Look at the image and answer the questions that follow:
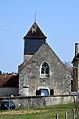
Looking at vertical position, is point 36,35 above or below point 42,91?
above

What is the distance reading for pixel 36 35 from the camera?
7356 cm

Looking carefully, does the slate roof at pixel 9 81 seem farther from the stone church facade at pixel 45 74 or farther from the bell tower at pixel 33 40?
the bell tower at pixel 33 40

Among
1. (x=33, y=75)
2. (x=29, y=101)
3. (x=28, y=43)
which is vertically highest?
(x=28, y=43)

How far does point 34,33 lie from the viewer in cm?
7362

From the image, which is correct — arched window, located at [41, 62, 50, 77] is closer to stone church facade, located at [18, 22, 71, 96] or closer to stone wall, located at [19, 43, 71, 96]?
stone church facade, located at [18, 22, 71, 96]

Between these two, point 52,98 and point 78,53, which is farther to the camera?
point 78,53

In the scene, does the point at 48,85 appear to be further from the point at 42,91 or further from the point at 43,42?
the point at 43,42

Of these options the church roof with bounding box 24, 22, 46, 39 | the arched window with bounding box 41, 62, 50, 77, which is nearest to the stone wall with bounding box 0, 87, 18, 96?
the arched window with bounding box 41, 62, 50, 77

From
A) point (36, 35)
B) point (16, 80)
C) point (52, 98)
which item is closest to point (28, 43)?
point (36, 35)

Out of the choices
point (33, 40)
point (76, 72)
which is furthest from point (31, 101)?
point (33, 40)

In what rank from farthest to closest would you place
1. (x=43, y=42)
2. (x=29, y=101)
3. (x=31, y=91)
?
(x=43, y=42) < (x=31, y=91) < (x=29, y=101)

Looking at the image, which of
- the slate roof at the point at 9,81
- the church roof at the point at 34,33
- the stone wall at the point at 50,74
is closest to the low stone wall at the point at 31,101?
the stone wall at the point at 50,74

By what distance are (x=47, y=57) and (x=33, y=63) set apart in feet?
7.53

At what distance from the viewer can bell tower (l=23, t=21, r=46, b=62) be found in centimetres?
7344
